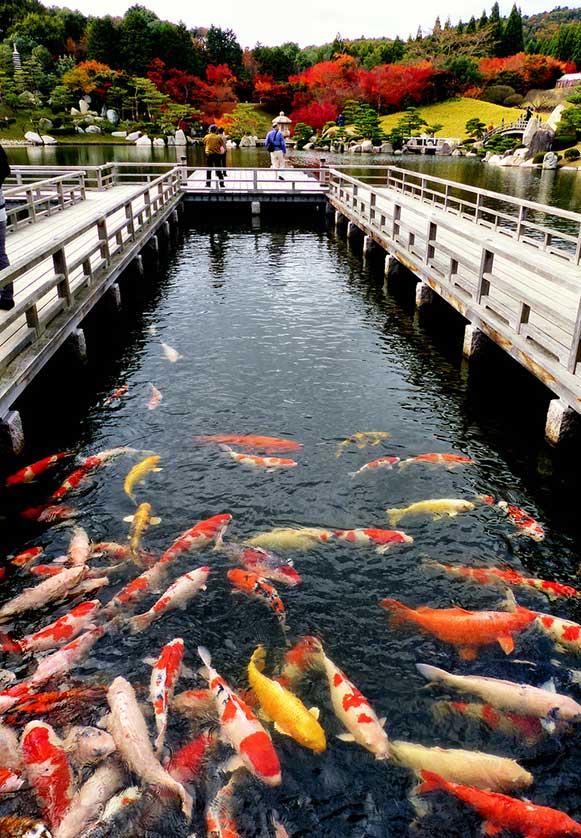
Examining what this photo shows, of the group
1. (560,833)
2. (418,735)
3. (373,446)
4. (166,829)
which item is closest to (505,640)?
(418,735)

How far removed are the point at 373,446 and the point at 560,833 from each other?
195 inches

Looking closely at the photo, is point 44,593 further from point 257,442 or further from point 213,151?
point 213,151

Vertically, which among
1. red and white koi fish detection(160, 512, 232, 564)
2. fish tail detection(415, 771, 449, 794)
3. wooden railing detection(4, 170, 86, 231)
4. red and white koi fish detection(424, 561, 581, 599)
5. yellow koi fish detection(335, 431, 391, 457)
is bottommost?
fish tail detection(415, 771, 449, 794)

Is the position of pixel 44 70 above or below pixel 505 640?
above

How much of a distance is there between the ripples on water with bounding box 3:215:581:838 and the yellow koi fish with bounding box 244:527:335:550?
0.13m

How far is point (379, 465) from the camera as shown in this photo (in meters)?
7.45

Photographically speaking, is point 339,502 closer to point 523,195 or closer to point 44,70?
point 523,195

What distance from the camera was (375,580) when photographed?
5.57 m

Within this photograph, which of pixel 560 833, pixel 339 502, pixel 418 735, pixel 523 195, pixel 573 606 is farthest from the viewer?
pixel 523 195

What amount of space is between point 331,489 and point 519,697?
3079mm

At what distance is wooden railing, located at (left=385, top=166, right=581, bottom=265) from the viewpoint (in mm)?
12440

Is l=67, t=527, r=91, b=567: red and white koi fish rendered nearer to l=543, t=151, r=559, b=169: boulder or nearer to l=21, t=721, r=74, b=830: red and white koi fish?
l=21, t=721, r=74, b=830: red and white koi fish

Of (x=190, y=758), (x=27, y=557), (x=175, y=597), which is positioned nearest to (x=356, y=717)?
(x=190, y=758)

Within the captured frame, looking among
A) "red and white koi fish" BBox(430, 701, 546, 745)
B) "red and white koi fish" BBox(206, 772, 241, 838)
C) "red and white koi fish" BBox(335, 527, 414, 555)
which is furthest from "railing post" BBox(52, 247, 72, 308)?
"red and white koi fish" BBox(430, 701, 546, 745)
